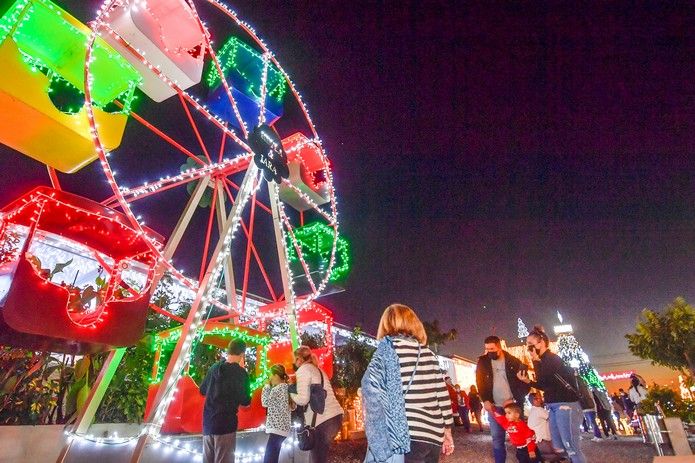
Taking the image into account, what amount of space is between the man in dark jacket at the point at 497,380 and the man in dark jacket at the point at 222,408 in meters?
2.82

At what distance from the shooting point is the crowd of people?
8.99 ft

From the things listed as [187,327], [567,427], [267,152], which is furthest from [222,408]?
[267,152]

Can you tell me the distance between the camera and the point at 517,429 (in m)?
4.69

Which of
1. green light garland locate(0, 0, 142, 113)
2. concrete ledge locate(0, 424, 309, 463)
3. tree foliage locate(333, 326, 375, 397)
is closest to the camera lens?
concrete ledge locate(0, 424, 309, 463)

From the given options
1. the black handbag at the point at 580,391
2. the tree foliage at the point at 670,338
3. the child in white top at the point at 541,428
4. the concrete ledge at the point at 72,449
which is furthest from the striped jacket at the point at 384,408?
the tree foliage at the point at 670,338

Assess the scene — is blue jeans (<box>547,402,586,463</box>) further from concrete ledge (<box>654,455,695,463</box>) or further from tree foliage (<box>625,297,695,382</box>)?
tree foliage (<box>625,297,695,382</box>)

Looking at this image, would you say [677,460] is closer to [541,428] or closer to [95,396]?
[541,428]

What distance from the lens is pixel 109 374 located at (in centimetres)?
589

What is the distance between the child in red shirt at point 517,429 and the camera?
15.3 feet

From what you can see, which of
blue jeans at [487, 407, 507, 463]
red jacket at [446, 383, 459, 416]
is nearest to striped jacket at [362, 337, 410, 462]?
blue jeans at [487, 407, 507, 463]

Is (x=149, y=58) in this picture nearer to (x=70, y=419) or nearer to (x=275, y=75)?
(x=275, y=75)

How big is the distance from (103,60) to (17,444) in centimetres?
492

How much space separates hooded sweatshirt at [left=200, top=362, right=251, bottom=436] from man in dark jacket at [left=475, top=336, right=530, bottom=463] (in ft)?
9.24

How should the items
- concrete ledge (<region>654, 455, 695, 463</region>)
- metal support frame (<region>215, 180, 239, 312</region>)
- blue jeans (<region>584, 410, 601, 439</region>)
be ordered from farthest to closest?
1. blue jeans (<region>584, 410, 601, 439</region>)
2. metal support frame (<region>215, 180, 239, 312</region>)
3. concrete ledge (<region>654, 455, 695, 463</region>)
